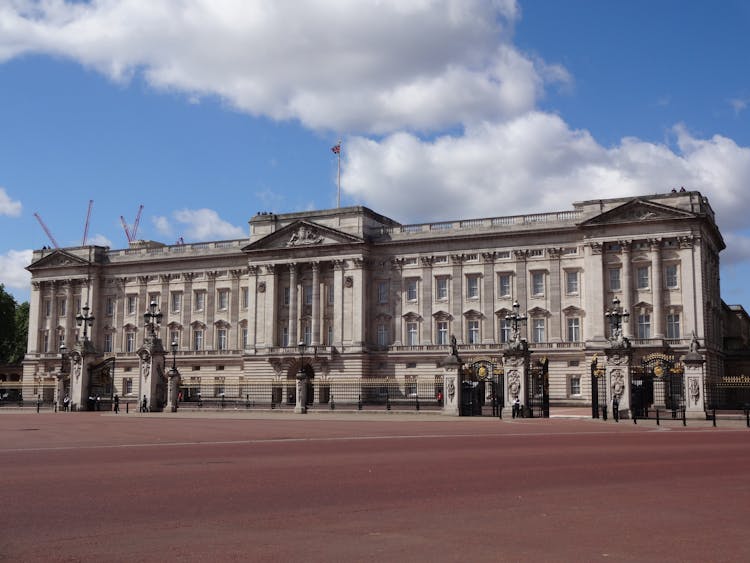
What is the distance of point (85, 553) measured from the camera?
33.3 ft

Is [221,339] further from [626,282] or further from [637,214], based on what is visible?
[637,214]

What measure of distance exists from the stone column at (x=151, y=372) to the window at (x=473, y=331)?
31030 mm

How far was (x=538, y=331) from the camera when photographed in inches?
3002

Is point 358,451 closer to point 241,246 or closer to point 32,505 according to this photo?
point 32,505

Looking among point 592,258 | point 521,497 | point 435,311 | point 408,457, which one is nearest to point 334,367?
point 435,311

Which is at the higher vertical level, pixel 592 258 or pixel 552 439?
pixel 592 258

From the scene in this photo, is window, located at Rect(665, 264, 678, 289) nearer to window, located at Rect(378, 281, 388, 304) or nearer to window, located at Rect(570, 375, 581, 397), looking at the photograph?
window, located at Rect(570, 375, 581, 397)

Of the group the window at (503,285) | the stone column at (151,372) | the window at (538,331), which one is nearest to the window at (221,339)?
the window at (503,285)

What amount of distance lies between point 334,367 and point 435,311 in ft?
36.5

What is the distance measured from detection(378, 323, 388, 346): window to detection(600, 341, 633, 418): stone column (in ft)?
123

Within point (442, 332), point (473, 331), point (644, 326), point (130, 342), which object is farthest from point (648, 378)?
point (130, 342)

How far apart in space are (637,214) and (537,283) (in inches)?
429

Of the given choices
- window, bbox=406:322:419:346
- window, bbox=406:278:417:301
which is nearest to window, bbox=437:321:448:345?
window, bbox=406:322:419:346

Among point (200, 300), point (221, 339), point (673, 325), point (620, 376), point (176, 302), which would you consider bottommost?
point (620, 376)
